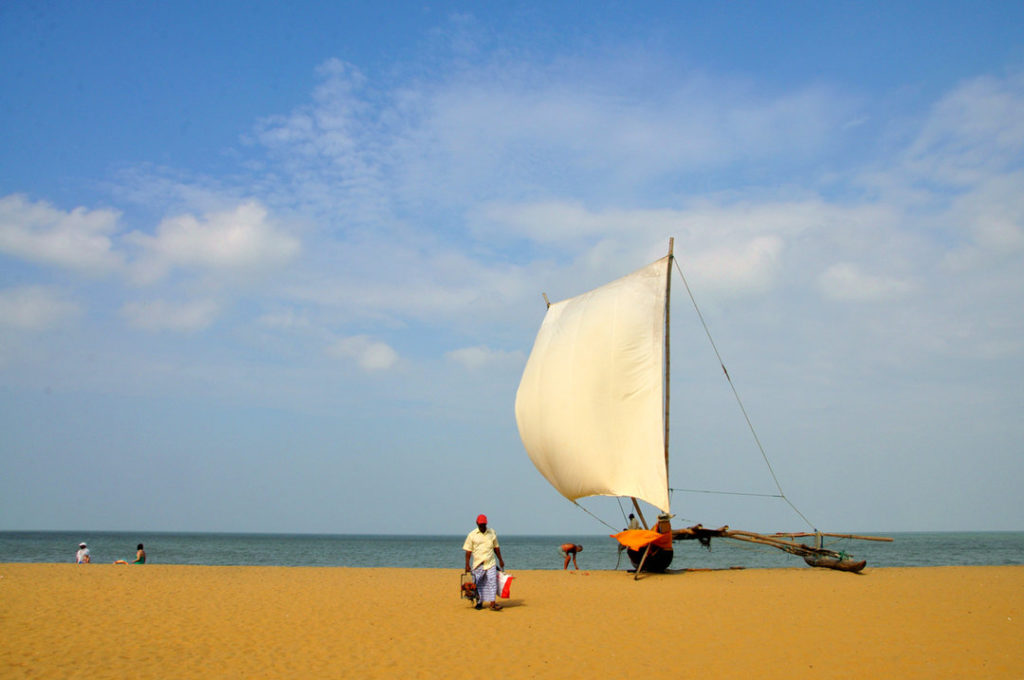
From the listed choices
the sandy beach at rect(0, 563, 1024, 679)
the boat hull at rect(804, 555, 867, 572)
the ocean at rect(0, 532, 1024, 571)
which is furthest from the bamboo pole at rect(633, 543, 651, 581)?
the boat hull at rect(804, 555, 867, 572)

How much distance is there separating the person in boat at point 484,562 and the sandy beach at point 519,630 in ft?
1.09

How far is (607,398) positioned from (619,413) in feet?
1.70

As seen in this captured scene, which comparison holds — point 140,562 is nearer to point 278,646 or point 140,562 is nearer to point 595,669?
point 278,646

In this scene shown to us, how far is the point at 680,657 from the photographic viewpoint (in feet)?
28.0

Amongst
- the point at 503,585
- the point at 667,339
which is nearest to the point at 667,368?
the point at 667,339

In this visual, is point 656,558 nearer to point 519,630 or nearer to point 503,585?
point 503,585

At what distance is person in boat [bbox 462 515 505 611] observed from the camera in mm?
11664

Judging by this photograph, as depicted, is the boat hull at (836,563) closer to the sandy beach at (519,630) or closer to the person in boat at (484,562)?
the sandy beach at (519,630)

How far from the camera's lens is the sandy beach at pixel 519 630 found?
8.00 m

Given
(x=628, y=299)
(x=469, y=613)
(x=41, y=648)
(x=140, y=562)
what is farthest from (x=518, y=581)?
(x=140, y=562)

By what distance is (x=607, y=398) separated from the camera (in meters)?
19.1

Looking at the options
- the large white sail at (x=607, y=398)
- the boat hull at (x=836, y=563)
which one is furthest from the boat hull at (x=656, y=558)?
the boat hull at (x=836, y=563)

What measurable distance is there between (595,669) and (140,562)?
21674mm

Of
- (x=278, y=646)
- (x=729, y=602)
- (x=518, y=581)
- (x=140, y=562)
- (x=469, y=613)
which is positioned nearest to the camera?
(x=278, y=646)
